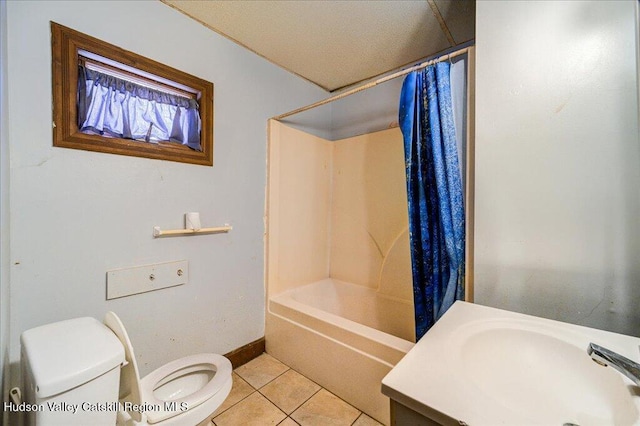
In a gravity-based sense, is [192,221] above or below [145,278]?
above

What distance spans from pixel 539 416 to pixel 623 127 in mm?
1006

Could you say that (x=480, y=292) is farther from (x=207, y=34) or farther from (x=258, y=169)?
(x=207, y=34)

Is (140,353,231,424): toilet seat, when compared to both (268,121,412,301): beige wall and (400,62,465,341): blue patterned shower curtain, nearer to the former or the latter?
(268,121,412,301): beige wall

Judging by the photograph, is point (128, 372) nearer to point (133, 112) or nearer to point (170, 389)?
point (170, 389)

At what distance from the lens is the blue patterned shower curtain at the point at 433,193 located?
1182 mm

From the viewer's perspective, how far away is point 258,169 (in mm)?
1935

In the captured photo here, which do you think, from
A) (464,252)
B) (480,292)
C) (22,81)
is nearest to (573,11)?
(464,252)

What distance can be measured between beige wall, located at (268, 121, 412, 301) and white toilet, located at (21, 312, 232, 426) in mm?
1015

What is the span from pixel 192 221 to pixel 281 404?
1.22 meters

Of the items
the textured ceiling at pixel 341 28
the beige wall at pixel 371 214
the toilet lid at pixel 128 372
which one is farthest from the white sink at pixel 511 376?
the textured ceiling at pixel 341 28

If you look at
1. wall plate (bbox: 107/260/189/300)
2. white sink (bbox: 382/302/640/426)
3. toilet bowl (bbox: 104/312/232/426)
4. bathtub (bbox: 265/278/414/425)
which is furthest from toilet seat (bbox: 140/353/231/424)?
white sink (bbox: 382/302/640/426)

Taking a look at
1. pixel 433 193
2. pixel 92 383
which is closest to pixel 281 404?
pixel 92 383

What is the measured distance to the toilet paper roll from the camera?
4.94ft

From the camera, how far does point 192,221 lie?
151cm
